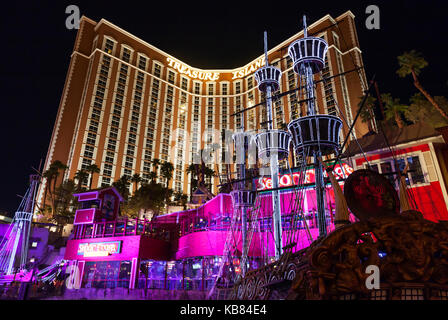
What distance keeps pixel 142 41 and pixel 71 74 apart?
A: 23.8 m

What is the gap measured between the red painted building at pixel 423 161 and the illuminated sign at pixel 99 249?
63.5ft

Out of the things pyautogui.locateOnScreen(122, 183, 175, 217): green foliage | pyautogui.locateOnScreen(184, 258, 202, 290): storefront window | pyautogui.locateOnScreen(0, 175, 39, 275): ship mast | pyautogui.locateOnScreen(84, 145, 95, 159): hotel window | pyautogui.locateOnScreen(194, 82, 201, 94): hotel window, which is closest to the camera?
pyautogui.locateOnScreen(0, 175, 39, 275): ship mast

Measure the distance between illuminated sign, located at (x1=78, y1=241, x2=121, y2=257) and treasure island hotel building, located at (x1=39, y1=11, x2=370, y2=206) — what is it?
42.9 meters

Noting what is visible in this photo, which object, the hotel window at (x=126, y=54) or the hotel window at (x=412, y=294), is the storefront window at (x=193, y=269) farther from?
the hotel window at (x=126, y=54)

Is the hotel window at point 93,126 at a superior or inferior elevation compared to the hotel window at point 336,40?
inferior

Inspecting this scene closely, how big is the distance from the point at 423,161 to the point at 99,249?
82.9ft

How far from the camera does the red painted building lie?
659 inches

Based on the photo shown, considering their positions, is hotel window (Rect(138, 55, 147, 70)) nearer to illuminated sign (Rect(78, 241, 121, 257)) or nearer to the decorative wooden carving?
illuminated sign (Rect(78, 241, 121, 257))

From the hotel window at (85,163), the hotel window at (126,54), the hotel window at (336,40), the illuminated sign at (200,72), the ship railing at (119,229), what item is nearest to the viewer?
the ship railing at (119,229)

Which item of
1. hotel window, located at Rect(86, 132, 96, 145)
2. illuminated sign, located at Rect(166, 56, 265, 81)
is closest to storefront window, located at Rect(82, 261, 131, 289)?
hotel window, located at Rect(86, 132, 96, 145)

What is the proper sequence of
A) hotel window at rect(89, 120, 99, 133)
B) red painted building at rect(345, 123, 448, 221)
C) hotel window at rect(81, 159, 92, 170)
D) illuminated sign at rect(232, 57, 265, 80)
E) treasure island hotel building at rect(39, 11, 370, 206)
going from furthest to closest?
illuminated sign at rect(232, 57, 265, 80) → hotel window at rect(89, 120, 99, 133) → treasure island hotel building at rect(39, 11, 370, 206) → hotel window at rect(81, 159, 92, 170) → red painted building at rect(345, 123, 448, 221)

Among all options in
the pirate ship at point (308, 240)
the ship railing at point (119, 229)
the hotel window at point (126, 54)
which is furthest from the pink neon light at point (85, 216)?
the hotel window at point (126, 54)

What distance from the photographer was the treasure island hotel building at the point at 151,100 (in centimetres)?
6738
